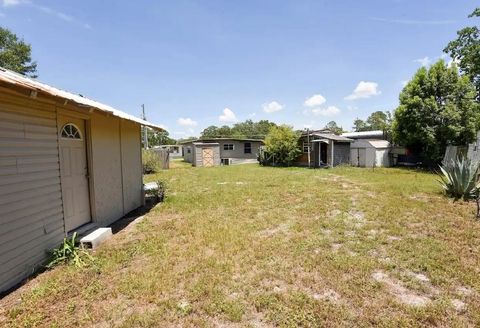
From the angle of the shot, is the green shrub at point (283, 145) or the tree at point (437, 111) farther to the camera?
the green shrub at point (283, 145)

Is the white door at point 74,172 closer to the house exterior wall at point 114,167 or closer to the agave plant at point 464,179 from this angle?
the house exterior wall at point 114,167

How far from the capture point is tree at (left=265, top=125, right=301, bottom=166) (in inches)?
895

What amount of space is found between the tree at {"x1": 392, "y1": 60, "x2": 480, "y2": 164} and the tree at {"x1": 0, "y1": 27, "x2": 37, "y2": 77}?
31620mm

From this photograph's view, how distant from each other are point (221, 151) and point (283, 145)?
27.2 ft

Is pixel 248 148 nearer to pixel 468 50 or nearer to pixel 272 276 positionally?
pixel 468 50

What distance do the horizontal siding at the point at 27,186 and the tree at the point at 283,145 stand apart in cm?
1969

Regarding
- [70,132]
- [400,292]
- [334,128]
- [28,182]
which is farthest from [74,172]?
[334,128]

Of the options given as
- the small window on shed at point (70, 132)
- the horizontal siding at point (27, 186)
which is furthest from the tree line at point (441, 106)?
the horizontal siding at point (27, 186)

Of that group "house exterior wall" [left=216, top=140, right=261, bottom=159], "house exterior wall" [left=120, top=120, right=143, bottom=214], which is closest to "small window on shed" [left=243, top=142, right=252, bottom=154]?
"house exterior wall" [left=216, top=140, right=261, bottom=159]

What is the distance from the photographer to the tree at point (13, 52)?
23625 mm

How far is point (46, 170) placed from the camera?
4090mm

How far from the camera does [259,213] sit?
696 cm

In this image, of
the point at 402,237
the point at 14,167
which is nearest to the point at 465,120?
the point at 402,237

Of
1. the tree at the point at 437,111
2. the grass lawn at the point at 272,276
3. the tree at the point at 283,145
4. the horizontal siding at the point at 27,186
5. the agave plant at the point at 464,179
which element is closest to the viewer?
the grass lawn at the point at 272,276
